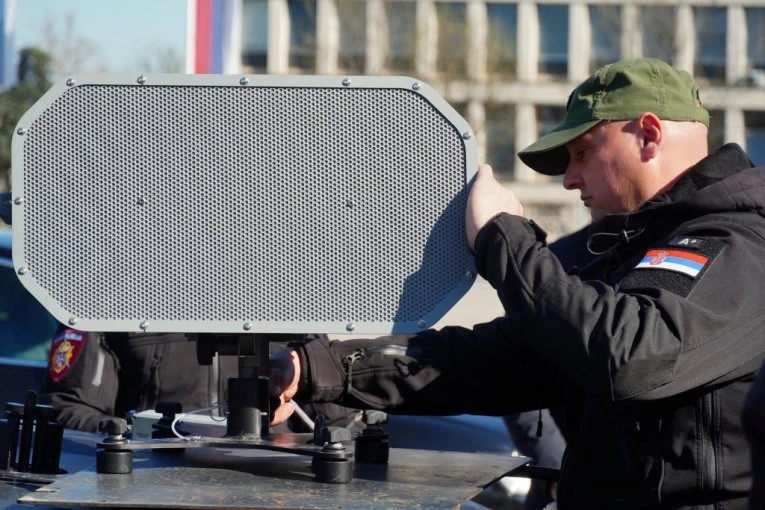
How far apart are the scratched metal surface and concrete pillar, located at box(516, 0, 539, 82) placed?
130 feet

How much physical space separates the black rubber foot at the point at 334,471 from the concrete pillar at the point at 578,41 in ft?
131

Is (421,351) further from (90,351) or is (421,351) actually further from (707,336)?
(90,351)

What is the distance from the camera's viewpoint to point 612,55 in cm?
3925

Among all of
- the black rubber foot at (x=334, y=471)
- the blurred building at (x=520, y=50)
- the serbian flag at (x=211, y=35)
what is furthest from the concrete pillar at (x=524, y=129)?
the black rubber foot at (x=334, y=471)

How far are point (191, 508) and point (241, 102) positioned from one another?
0.75 m

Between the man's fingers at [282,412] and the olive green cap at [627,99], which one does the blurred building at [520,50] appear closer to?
the olive green cap at [627,99]

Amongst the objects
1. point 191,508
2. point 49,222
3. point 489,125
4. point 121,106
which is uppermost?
point 489,125

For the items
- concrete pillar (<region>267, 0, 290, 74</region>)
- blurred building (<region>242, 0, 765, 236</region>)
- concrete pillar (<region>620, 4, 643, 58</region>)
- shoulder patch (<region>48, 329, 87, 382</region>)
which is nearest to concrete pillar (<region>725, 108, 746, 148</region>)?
blurred building (<region>242, 0, 765, 236</region>)

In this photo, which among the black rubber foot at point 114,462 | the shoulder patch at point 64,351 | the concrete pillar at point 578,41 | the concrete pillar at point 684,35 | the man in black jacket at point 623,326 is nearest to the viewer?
the black rubber foot at point 114,462

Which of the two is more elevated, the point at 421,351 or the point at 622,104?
the point at 622,104

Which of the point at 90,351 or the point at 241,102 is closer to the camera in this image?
the point at 241,102

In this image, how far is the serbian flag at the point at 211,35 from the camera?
5.55 metres

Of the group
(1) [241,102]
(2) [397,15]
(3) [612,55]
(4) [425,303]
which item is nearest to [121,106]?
(1) [241,102]

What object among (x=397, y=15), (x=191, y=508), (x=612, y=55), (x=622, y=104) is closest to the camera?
(x=191, y=508)
